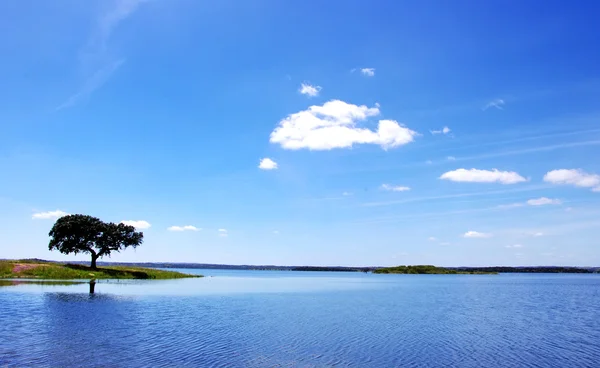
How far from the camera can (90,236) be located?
113m

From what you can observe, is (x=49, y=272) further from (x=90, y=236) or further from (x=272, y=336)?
(x=272, y=336)

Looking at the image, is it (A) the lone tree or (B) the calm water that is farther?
(A) the lone tree

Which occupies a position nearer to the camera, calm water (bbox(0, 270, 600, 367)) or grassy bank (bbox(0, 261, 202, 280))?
calm water (bbox(0, 270, 600, 367))

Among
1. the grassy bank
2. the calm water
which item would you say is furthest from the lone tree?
the calm water

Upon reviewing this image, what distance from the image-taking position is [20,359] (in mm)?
25797

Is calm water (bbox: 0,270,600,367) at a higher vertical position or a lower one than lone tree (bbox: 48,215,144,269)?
lower

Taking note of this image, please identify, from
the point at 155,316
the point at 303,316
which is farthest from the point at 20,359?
the point at 303,316

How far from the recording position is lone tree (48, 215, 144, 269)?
358ft

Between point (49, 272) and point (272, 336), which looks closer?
point (272, 336)

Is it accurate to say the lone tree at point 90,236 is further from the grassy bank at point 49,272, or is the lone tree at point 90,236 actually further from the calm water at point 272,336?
the calm water at point 272,336

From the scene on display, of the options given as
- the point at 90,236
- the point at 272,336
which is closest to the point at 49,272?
the point at 90,236

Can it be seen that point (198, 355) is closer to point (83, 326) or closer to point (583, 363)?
point (83, 326)

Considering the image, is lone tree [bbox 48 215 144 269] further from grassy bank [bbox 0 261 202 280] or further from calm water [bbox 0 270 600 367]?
calm water [bbox 0 270 600 367]

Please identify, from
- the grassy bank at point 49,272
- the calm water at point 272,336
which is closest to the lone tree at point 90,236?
the grassy bank at point 49,272
